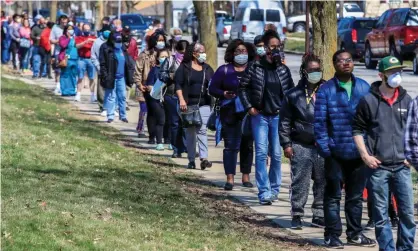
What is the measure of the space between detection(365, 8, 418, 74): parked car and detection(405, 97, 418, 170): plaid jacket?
23.9m

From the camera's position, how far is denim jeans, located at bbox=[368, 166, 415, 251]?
9.28 metres

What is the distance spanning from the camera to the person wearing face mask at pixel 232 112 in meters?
14.0

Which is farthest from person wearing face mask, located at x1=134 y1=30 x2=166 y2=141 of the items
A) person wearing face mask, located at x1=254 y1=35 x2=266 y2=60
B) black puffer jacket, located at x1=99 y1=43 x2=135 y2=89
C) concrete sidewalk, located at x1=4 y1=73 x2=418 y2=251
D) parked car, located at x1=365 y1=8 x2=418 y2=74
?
parked car, located at x1=365 y1=8 x2=418 y2=74

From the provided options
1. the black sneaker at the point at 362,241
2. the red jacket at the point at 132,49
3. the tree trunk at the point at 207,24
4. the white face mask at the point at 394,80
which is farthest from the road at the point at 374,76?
the white face mask at the point at 394,80

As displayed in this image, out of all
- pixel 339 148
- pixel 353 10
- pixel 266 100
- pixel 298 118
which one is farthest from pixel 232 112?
pixel 353 10

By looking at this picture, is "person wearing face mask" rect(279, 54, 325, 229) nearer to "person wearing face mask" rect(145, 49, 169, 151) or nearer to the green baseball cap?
the green baseball cap

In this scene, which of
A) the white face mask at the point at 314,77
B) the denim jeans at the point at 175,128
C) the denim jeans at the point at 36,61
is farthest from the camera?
the denim jeans at the point at 36,61

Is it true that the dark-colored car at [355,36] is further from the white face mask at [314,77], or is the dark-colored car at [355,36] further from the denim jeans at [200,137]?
the white face mask at [314,77]

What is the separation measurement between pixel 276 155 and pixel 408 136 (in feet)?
14.7

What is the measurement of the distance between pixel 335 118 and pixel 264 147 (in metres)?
2.57

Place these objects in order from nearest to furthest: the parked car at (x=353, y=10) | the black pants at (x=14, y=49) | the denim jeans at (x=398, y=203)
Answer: the denim jeans at (x=398, y=203) < the black pants at (x=14, y=49) < the parked car at (x=353, y=10)

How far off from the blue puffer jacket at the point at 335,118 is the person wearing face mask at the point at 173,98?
21.5 ft

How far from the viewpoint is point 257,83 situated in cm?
1271

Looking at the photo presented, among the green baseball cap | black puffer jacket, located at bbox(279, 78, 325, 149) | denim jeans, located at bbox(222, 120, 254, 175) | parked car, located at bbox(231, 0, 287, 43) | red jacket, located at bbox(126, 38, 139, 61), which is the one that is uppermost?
the green baseball cap
